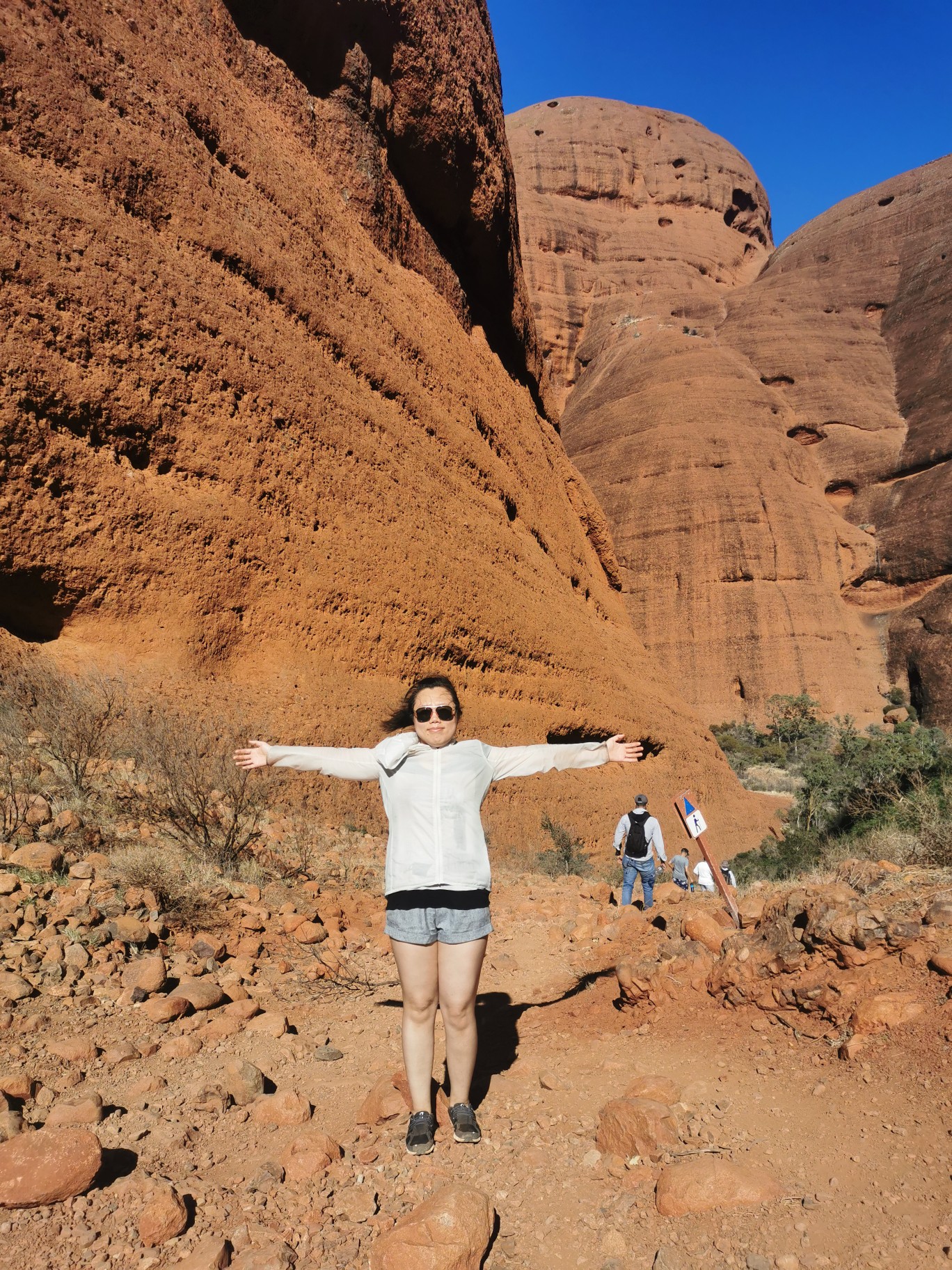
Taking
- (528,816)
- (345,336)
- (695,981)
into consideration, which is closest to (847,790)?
(528,816)

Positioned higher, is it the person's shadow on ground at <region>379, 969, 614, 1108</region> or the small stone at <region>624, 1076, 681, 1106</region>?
the small stone at <region>624, 1076, 681, 1106</region>

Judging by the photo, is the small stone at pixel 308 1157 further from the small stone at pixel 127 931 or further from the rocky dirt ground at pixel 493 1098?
the small stone at pixel 127 931

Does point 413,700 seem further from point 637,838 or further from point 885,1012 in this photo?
point 637,838

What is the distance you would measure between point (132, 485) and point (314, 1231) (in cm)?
592

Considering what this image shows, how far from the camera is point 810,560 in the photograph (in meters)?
35.0

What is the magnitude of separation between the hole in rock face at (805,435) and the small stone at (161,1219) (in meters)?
45.0

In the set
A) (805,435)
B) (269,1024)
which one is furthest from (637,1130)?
(805,435)

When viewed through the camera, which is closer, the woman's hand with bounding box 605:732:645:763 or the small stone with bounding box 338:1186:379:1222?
the small stone with bounding box 338:1186:379:1222

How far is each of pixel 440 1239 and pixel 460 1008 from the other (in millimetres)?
745

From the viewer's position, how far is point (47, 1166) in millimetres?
1849

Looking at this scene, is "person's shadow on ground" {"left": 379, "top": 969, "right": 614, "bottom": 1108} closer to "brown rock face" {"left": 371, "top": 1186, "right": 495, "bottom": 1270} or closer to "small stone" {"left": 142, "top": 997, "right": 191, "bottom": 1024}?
"brown rock face" {"left": 371, "top": 1186, "right": 495, "bottom": 1270}

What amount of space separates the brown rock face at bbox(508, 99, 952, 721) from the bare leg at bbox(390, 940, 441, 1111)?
3292 cm

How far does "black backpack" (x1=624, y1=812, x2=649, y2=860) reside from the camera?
274 inches

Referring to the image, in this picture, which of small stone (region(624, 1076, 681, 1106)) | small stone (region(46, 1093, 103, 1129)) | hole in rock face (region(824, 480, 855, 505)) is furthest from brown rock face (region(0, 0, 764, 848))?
hole in rock face (region(824, 480, 855, 505))
